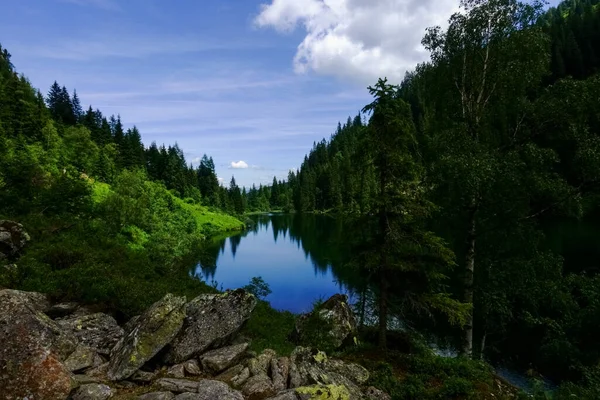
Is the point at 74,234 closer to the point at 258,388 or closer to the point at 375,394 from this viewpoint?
the point at 258,388

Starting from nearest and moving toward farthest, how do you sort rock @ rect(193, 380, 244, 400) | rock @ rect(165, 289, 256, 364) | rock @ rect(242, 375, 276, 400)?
rock @ rect(193, 380, 244, 400)
rock @ rect(242, 375, 276, 400)
rock @ rect(165, 289, 256, 364)

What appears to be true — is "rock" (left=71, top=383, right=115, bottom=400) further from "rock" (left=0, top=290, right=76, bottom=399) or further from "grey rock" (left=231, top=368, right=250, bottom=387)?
"grey rock" (left=231, top=368, right=250, bottom=387)

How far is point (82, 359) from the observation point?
30.5 feet

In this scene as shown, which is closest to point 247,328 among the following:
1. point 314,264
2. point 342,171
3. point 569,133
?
point 569,133

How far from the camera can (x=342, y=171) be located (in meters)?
144

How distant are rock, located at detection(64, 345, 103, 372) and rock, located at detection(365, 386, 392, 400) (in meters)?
7.61

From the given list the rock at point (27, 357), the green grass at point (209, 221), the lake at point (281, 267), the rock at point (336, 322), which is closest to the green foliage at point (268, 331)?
the rock at point (336, 322)

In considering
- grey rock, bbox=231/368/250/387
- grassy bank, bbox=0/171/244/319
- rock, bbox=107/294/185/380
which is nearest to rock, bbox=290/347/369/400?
grey rock, bbox=231/368/250/387

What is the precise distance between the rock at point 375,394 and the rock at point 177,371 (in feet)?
17.0

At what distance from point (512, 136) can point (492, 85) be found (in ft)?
8.64

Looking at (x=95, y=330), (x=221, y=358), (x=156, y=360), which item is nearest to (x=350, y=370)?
(x=221, y=358)

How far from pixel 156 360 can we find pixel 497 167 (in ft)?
46.7

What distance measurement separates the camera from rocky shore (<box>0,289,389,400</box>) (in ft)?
23.5

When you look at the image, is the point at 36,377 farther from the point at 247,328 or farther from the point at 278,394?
the point at 247,328
